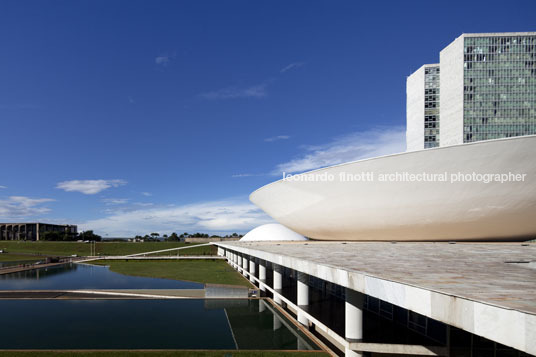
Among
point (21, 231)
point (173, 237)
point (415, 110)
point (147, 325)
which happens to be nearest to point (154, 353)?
point (147, 325)

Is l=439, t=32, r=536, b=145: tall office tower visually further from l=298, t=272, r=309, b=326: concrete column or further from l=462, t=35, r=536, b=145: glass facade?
l=298, t=272, r=309, b=326: concrete column

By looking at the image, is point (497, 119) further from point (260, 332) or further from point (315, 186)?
point (260, 332)

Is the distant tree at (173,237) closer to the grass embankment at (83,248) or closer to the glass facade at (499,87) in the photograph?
the grass embankment at (83,248)

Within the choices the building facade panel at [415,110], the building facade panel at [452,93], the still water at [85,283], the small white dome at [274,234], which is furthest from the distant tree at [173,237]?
the building facade panel at [452,93]

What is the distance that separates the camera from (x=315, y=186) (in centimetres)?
2091

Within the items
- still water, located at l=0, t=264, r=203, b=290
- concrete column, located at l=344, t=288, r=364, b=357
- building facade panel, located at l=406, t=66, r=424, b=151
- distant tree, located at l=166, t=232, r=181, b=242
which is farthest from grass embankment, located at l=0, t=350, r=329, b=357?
distant tree, located at l=166, t=232, r=181, b=242

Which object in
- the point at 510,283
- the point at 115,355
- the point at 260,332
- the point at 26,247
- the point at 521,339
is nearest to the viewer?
the point at 521,339

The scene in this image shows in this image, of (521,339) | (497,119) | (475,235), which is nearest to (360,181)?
(475,235)

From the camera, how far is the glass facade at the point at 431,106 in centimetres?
7675

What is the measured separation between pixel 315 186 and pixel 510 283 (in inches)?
606

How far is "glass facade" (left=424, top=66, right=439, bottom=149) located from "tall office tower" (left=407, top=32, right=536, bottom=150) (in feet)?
17.9

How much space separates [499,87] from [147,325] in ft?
253

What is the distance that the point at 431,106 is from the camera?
77000mm

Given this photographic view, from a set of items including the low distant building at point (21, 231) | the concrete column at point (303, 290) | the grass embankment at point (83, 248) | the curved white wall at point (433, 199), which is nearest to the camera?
the concrete column at point (303, 290)
